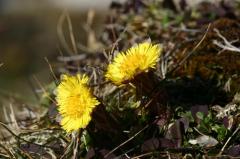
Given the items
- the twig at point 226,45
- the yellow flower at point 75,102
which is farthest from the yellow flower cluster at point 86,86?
the twig at point 226,45

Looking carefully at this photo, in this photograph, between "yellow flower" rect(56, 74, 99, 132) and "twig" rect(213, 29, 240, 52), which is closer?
"yellow flower" rect(56, 74, 99, 132)

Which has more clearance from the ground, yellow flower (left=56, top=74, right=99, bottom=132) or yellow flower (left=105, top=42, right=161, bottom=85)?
yellow flower (left=105, top=42, right=161, bottom=85)

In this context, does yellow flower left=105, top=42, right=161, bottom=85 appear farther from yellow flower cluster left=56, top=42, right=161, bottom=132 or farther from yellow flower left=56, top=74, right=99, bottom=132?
yellow flower left=56, top=74, right=99, bottom=132

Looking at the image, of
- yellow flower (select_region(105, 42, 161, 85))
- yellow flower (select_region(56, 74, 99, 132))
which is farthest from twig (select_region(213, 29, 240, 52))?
yellow flower (select_region(56, 74, 99, 132))

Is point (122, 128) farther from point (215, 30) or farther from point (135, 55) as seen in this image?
point (215, 30)

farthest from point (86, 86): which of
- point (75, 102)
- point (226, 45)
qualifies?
point (226, 45)
